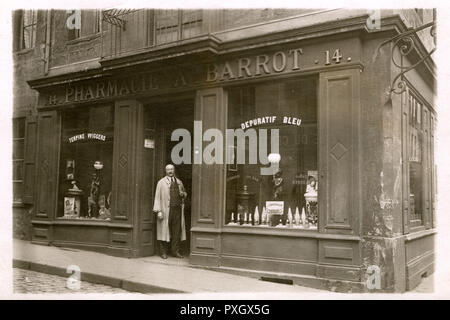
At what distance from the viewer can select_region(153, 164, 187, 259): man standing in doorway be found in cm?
941

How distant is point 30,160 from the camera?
36.9ft

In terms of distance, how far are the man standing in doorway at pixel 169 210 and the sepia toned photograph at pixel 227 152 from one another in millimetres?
36

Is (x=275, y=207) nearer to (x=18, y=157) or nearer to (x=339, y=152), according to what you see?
(x=339, y=152)

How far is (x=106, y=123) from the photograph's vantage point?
10219 mm

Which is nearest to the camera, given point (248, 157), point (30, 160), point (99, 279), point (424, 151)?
point (99, 279)

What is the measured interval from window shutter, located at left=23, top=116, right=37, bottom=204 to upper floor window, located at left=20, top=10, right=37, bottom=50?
1.92 meters

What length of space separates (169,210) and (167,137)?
65.1 inches

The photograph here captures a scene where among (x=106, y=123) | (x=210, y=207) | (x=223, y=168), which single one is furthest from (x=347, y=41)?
(x=106, y=123)

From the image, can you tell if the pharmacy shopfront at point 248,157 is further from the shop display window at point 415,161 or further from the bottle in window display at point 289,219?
the shop display window at point 415,161

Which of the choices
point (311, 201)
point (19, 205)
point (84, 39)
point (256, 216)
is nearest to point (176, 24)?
point (84, 39)

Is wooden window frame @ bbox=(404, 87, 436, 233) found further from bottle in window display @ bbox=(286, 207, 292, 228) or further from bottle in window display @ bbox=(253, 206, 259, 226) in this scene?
bottle in window display @ bbox=(253, 206, 259, 226)

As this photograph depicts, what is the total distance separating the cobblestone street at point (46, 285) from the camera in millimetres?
6879

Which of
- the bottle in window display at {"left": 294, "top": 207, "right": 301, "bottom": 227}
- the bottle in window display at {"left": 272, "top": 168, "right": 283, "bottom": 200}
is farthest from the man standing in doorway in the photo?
the bottle in window display at {"left": 294, "top": 207, "right": 301, "bottom": 227}

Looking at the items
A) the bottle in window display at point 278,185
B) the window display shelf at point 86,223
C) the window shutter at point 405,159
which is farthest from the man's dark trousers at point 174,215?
the window shutter at point 405,159
